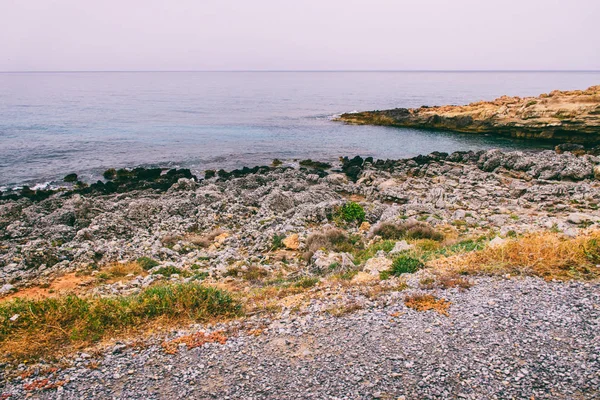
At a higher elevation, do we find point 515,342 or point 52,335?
point 515,342

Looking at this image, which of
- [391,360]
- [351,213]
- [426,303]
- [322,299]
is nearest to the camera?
[391,360]

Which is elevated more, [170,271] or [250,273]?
[250,273]

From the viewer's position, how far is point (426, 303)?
794cm

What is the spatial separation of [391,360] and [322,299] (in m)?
2.60

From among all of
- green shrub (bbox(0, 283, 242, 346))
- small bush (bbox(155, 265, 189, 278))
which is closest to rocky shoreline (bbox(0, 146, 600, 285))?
small bush (bbox(155, 265, 189, 278))

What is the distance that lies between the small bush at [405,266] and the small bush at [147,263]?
8282mm

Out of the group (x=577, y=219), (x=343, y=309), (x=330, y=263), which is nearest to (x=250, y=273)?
(x=330, y=263)

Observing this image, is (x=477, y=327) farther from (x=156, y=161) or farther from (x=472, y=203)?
(x=156, y=161)

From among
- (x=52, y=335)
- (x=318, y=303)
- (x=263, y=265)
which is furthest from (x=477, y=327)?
(x=52, y=335)

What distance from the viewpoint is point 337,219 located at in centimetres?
1727

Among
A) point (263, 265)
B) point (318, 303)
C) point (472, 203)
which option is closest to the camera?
point (318, 303)

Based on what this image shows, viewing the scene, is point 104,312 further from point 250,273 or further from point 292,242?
point 292,242

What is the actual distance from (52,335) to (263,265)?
21.0ft

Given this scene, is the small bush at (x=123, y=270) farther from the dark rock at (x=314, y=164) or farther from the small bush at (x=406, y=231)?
the dark rock at (x=314, y=164)
